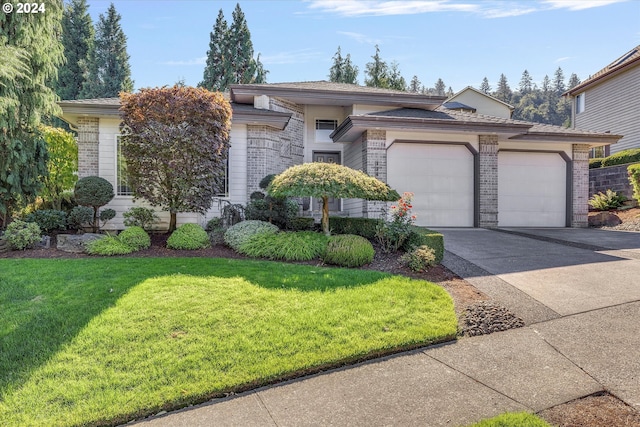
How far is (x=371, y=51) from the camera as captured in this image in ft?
79.7

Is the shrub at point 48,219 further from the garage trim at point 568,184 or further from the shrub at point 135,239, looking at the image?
the garage trim at point 568,184

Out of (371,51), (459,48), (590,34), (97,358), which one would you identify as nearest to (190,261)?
(97,358)

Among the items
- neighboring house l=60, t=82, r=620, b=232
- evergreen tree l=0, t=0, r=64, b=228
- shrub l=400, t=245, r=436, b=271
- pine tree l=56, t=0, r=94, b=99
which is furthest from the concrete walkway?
pine tree l=56, t=0, r=94, b=99

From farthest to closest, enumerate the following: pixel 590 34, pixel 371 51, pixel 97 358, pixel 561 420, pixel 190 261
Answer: pixel 371 51, pixel 590 34, pixel 190 261, pixel 97 358, pixel 561 420

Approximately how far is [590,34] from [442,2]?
4.72 meters

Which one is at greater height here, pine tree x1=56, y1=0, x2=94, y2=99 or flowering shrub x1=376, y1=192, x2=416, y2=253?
pine tree x1=56, y1=0, x2=94, y2=99

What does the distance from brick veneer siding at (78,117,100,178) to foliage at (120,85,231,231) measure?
8.57ft

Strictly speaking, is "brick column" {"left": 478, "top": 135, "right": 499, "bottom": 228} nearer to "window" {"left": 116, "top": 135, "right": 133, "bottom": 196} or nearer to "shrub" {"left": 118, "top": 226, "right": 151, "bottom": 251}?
"shrub" {"left": 118, "top": 226, "right": 151, "bottom": 251}

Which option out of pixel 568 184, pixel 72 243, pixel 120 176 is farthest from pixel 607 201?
pixel 72 243

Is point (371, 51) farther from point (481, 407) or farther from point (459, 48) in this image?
point (481, 407)

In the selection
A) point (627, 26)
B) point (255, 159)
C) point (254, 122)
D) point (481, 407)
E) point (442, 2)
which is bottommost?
point (481, 407)

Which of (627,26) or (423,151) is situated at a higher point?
(627,26)

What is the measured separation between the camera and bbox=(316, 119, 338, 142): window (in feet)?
43.4

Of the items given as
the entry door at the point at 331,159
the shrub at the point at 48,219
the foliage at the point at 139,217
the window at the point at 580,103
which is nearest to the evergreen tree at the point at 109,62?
the entry door at the point at 331,159
